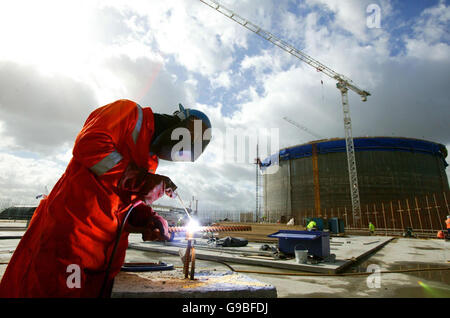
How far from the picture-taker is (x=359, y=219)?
99.8 ft

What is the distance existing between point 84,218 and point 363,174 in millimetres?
39160

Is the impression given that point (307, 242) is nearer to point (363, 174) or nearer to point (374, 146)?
point (363, 174)

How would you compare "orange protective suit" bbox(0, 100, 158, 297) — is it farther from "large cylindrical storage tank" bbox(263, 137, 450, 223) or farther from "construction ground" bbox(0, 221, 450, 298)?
"large cylindrical storage tank" bbox(263, 137, 450, 223)

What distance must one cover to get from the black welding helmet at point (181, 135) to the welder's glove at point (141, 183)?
1.18ft

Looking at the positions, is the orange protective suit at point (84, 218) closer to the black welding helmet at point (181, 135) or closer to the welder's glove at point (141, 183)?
the welder's glove at point (141, 183)

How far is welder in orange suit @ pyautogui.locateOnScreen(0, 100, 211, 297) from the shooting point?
4.21ft

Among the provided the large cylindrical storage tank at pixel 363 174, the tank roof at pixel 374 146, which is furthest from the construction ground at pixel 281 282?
the tank roof at pixel 374 146

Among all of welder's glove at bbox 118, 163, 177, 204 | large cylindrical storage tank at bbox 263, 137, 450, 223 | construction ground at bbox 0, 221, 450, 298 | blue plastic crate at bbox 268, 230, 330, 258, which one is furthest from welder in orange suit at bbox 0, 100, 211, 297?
large cylindrical storage tank at bbox 263, 137, 450, 223

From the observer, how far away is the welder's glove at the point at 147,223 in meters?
1.96

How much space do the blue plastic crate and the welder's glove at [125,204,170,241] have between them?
16.2 ft

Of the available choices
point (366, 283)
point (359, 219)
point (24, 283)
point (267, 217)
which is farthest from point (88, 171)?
point (267, 217)

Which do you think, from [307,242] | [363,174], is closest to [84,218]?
[307,242]
